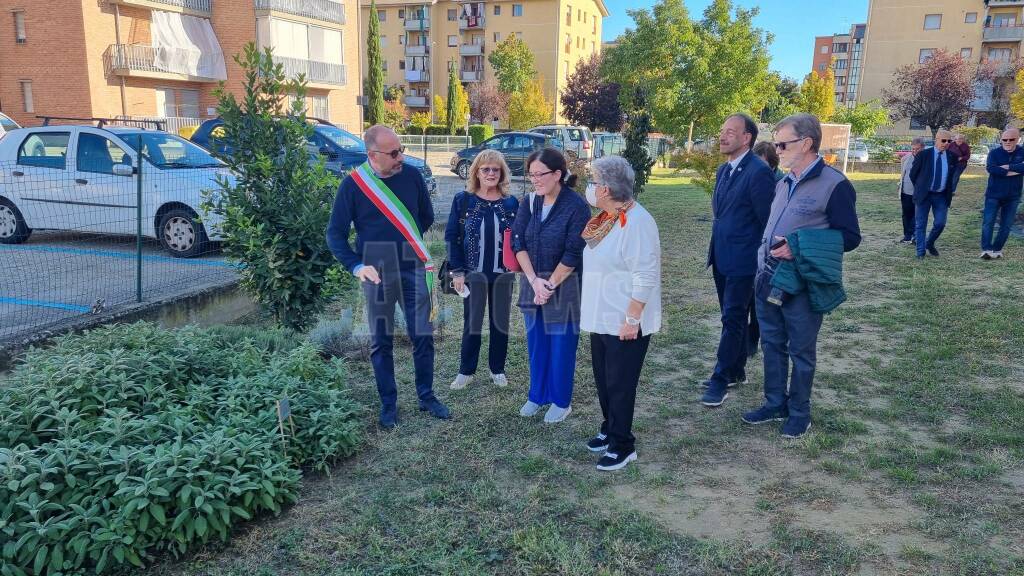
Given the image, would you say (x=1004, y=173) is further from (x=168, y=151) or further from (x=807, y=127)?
(x=168, y=151)

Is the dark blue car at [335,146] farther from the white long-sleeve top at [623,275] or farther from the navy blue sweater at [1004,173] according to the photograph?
the navy blue sweater at [1004,173]

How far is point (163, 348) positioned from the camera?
4.42 meters

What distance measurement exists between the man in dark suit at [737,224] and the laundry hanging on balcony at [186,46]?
32.5 m

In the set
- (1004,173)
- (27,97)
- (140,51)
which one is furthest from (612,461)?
(27,97)

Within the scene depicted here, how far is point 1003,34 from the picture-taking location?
5278 centimetres

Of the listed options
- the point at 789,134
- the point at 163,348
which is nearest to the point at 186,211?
the point at 163,348

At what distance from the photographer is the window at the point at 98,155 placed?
28.1 feet

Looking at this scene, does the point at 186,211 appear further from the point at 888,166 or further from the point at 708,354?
the point at 888,166

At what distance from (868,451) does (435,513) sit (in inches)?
104

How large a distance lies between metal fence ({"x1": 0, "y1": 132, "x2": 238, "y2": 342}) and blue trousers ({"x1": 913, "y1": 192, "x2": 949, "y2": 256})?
9.51m

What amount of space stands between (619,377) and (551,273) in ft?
Result: 3.00

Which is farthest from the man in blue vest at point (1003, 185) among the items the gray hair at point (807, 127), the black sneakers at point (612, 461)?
the black sneakers at point (612, 461)

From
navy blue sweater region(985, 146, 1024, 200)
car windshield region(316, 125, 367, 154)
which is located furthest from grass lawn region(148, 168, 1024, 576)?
car windshield region(316, 125, 367, 154)

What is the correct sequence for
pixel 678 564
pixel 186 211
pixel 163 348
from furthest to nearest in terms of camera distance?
pixel 186 211 < pixel 163 348 < pixel 678 564
